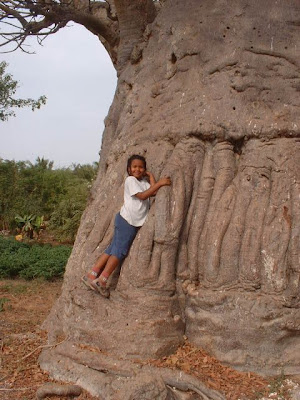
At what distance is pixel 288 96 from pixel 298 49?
1.64ft

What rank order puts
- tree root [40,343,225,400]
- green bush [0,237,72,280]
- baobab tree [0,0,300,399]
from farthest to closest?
1. green bush [0,237,72,280]
2. baobab tree [0,0,300,399]
3. tree root [40,343,225,400]

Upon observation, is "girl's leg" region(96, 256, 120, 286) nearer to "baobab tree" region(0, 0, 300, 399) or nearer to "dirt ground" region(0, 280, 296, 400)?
"baobab tree" region(0, 0, 300, 399)

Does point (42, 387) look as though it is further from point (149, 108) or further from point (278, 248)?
point (149, 108)

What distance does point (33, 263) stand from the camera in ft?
35.2

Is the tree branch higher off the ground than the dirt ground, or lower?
higher

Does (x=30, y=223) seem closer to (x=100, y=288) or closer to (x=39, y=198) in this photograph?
(x=39, y=198)

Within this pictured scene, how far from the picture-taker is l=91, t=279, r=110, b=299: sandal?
178 inches

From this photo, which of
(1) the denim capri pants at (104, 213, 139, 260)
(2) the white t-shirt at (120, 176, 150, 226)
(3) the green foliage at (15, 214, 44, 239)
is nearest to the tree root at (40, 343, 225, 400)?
(1) the denim capri pants at (104, 213, 139, 260)

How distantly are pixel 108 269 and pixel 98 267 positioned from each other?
111 millimetres

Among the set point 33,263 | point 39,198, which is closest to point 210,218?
point 33,263

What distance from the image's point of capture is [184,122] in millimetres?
4848

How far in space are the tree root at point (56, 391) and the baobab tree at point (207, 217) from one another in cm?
13

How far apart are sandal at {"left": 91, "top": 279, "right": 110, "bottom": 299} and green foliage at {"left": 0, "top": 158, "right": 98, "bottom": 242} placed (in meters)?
12.0

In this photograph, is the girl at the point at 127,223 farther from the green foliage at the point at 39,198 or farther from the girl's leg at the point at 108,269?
the green foliage at the point at 39,198
